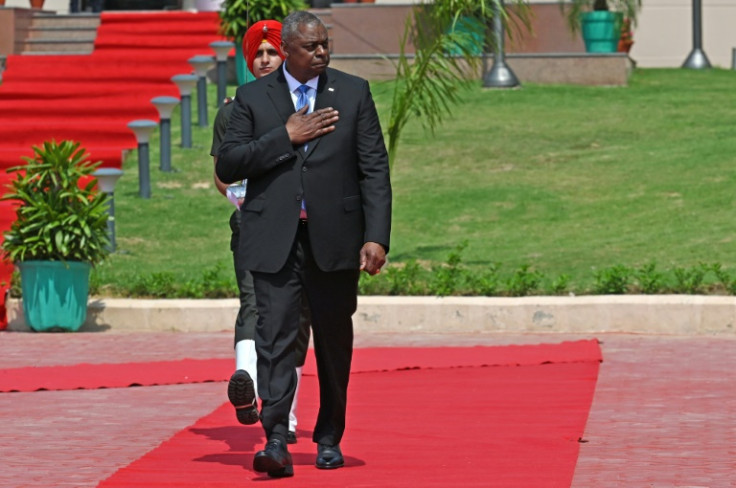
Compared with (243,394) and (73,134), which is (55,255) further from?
(73,134)

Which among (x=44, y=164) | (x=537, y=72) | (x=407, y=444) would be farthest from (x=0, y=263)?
(x=537, y=72)

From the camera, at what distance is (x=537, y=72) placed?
2447cm

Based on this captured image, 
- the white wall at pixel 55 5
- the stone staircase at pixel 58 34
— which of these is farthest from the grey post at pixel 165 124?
the white wall at pixel 55 5

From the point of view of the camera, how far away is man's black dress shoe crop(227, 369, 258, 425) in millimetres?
7609

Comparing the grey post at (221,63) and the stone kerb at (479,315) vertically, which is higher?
the grey post at (221,63)

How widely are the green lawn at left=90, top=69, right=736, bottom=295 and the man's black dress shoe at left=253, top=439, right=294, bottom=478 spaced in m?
6.77

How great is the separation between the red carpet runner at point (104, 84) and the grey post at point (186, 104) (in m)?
0.61

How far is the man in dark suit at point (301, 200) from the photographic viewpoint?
732 centimetres

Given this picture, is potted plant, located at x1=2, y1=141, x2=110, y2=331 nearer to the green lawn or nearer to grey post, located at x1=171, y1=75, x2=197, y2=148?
the green lawn

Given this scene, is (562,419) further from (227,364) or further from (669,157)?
(669,157)

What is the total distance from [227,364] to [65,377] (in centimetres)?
112

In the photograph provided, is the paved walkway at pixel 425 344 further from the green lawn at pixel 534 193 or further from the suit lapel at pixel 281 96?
the suit lapel at pixel 281 96

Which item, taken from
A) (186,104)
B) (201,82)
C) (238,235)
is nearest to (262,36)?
(238,235)

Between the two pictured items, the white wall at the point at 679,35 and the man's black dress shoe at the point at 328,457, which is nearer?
the man's black dress shoe at the point at 328,457
